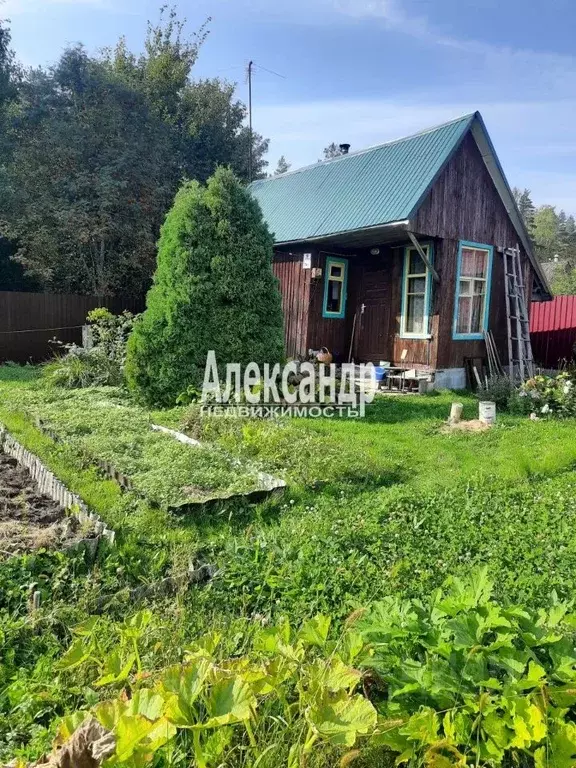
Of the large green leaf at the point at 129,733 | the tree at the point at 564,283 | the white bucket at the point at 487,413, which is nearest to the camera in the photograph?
the large green leaf at the point at 129,733

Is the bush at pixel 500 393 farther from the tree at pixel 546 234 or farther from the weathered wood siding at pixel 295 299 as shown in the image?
the tree at pixel 546 234

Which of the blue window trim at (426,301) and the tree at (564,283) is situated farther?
the tree at (564,283)

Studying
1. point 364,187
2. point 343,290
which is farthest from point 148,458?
point 364,187

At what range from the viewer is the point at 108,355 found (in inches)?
388

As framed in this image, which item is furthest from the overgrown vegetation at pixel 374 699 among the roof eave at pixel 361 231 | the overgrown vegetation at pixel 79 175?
the overgrown vegetation at pixel 79 175

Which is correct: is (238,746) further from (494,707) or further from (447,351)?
(447,351)

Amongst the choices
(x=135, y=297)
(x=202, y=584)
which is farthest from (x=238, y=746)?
(x=135, y=297)

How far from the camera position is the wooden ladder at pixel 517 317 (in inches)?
431

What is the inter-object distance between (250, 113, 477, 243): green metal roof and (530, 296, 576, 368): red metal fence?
22.8 feet

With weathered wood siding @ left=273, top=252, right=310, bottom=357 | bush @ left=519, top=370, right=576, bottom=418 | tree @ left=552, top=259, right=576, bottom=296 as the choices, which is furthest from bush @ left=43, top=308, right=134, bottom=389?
tree @ left=552, top=259, right=576, bottom=296

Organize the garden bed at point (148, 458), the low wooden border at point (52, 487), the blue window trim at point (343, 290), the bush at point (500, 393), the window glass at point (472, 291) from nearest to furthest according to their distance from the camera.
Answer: the low wooden border at point (52, 487) → the garden bed at point (148, 458) → the bush at point (500, 393) → the window glass at point (472, 291) → the blue window trim at point (343, 290)

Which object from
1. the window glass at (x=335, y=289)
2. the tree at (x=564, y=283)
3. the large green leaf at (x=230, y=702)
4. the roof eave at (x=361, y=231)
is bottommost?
the large green leaf at (x=230, y=702)

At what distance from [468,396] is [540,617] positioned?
8.19m

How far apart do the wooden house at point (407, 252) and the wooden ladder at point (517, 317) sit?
20cm
